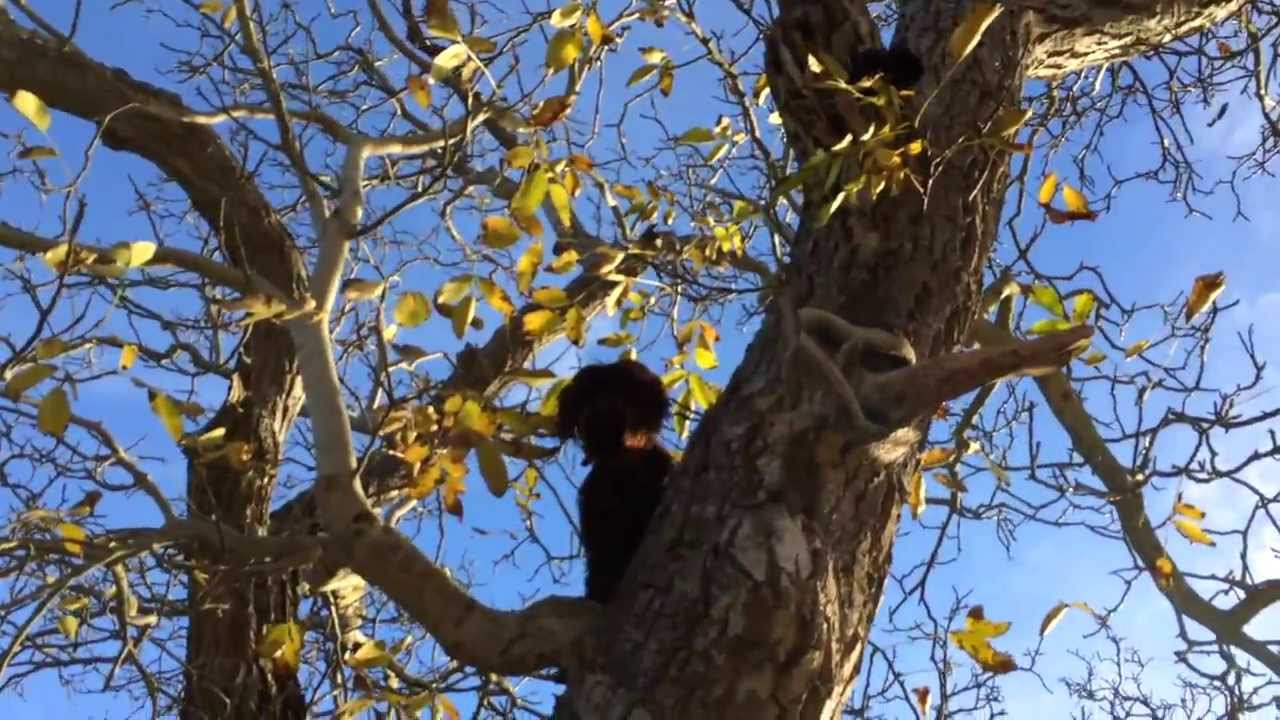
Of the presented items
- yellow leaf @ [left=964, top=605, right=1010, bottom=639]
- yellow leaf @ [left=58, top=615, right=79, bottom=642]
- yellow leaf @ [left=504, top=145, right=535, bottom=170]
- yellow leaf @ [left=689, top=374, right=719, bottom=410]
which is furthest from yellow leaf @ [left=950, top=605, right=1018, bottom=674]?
yellow leaf @ [left=58, top=615, right=79, bottom=642]


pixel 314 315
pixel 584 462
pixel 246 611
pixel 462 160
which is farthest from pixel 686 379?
pixel 246 611

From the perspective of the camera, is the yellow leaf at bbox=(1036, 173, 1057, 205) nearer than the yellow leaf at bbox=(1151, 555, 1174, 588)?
Yes

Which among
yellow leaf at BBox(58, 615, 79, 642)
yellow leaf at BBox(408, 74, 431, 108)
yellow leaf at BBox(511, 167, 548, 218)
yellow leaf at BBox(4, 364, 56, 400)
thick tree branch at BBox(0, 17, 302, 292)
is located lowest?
yellow leaf at BBox(4, 364, 56, 400)

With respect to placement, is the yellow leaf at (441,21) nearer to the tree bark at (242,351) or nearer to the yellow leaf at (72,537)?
the tree bark at (242,351)

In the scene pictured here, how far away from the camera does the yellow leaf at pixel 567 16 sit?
2.32 m

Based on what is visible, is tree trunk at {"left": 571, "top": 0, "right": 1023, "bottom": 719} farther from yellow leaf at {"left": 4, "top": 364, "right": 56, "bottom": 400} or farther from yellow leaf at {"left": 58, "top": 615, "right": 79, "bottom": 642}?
yellow leaf at {"left": 58, "top": 615, "right": 79, "bottom": 642}

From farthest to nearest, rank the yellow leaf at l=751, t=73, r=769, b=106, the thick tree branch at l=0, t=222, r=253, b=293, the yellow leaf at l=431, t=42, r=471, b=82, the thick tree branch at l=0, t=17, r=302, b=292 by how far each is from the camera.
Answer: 1. the yellow leaf at l=751, t=73, r=769, b=106
2. the thick tree branch at l=0, t=17, r=302, b=292
3. the yellow leaf at l=431, t=42, r=471, b=82
4. the thick tree branch at l=0, t=222, r=253, b=293

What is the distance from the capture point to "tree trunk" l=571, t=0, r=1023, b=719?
5.28 feet

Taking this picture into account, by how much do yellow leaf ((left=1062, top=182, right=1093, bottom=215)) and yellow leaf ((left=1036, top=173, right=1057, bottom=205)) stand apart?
27 mm

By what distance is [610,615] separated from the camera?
1.72 metres

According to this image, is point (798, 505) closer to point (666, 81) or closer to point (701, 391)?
point (701, 391)

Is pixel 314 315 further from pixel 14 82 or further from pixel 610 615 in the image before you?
pixel 14 82

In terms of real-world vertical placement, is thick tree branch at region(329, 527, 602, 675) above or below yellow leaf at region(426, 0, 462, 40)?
below

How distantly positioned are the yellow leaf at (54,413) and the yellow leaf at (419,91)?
38.0 inches
